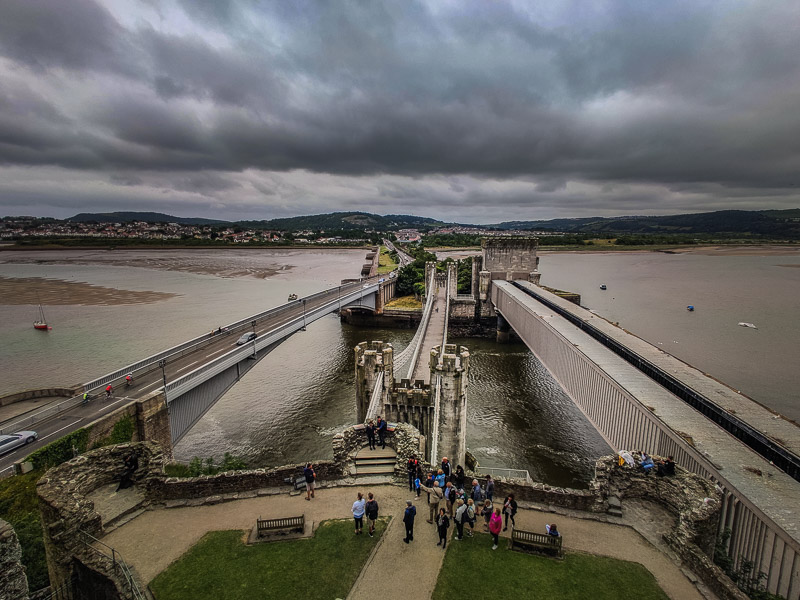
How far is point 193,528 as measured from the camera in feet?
28.7

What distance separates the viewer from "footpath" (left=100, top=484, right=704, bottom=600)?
737cm

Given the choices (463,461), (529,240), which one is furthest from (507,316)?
(463,461)

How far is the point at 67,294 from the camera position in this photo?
199 ft

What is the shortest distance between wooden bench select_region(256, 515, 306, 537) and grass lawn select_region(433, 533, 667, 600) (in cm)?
322

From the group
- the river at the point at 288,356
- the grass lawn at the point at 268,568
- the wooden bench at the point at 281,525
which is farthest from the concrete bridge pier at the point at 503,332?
the wooden bench at the point at 281,525

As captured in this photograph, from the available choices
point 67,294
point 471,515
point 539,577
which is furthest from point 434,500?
point 67,294

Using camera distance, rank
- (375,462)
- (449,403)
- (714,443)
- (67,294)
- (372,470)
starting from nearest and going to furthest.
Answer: (714,443) → (372,470) → (375,462) → (449,403) → (67,294)

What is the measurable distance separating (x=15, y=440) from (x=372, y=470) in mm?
13968

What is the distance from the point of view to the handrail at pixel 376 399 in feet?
47.8

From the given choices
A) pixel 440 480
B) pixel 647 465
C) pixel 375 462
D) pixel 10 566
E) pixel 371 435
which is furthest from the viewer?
pixel 371 435

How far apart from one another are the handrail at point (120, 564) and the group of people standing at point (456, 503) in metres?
5.17

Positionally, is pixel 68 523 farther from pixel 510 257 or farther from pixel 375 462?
pixel 510 257

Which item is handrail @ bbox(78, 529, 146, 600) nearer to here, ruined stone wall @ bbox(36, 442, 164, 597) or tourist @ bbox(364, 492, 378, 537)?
ruined stone wall @ bbox(36, 442, 164, 597)

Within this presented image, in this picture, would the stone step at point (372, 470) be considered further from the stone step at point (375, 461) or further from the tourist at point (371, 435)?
the tourist at point (371, 435)
